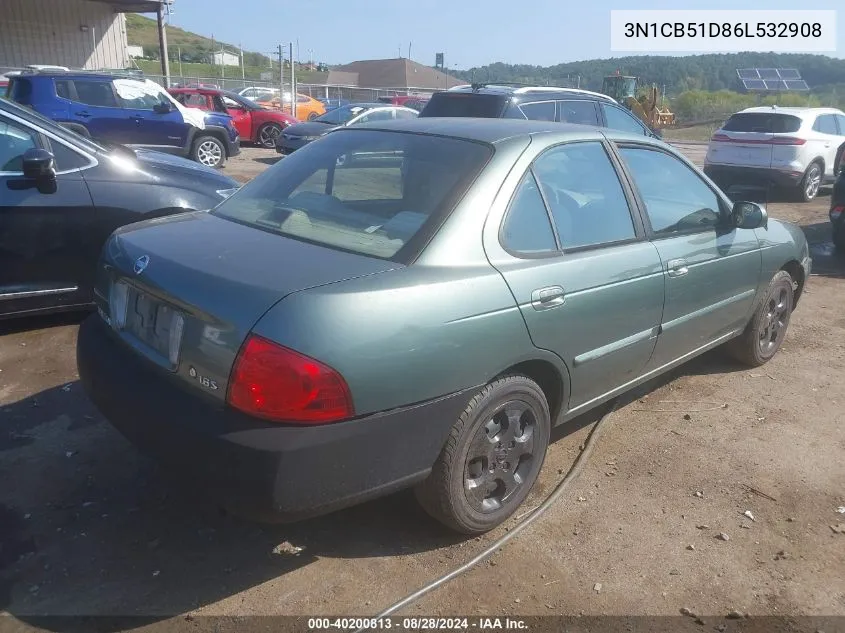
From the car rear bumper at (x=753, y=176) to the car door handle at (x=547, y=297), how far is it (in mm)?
10714

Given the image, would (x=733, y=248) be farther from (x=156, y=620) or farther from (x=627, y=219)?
(x=156, y=620)

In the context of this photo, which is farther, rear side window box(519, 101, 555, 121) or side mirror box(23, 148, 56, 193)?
rear side window box(519, 101, 555, 121)

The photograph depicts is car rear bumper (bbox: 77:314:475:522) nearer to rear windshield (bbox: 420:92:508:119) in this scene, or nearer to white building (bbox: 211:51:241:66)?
rear windshield (bbox: 420:92:508:119)

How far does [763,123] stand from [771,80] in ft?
93.8

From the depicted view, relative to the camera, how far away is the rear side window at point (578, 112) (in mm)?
8742

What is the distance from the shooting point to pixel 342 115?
16.6 m

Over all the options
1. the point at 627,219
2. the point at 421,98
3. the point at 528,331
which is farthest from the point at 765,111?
the point at 421,98

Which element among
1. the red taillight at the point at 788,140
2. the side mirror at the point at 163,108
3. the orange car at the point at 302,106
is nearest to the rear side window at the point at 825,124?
the red taillight at the point at 788,140

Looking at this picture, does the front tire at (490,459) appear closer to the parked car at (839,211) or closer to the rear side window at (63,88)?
the parked car at (839,211)

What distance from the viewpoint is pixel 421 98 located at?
31625 mm

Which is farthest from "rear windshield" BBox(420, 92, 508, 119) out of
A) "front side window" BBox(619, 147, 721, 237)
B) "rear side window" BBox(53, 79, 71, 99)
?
"rear side window" BBox(53, 79, 71, 99)

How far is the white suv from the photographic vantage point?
1225 centimetres

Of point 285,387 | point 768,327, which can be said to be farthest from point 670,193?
point 285,387

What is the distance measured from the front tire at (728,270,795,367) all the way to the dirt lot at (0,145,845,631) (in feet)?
2.53
